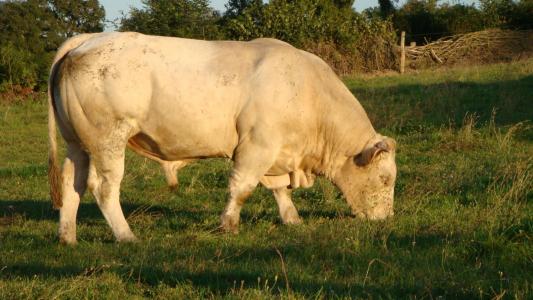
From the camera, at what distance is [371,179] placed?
8.75 m

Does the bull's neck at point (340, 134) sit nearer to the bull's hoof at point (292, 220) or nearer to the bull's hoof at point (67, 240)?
the bull's hoof at point (292, 220)

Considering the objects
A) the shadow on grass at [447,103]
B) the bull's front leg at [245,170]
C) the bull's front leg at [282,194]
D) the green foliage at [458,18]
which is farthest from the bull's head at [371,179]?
the green foliage at [458,18]

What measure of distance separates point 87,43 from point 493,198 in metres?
4.81

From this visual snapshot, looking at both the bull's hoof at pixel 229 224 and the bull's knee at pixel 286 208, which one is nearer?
→ the bull's hoof at pixel 229 224

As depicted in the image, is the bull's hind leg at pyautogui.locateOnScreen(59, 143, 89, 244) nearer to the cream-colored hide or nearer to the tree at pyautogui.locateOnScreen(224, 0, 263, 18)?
the cream-colored hide

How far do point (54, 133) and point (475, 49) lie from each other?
1138 inches

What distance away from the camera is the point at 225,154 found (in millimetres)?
8312

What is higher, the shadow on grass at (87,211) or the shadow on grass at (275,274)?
the shadow on grass at (275,274)

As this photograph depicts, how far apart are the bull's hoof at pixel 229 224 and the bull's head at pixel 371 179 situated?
150cm

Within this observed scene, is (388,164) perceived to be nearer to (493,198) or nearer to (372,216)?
(372,216)

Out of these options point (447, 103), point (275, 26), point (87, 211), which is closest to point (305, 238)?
point (87, 211)

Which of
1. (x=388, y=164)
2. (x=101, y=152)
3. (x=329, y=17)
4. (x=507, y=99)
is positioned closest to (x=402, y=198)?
(x=388, y=164)

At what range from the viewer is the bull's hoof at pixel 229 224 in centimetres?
781

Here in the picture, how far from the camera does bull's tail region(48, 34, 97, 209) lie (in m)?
7.67
